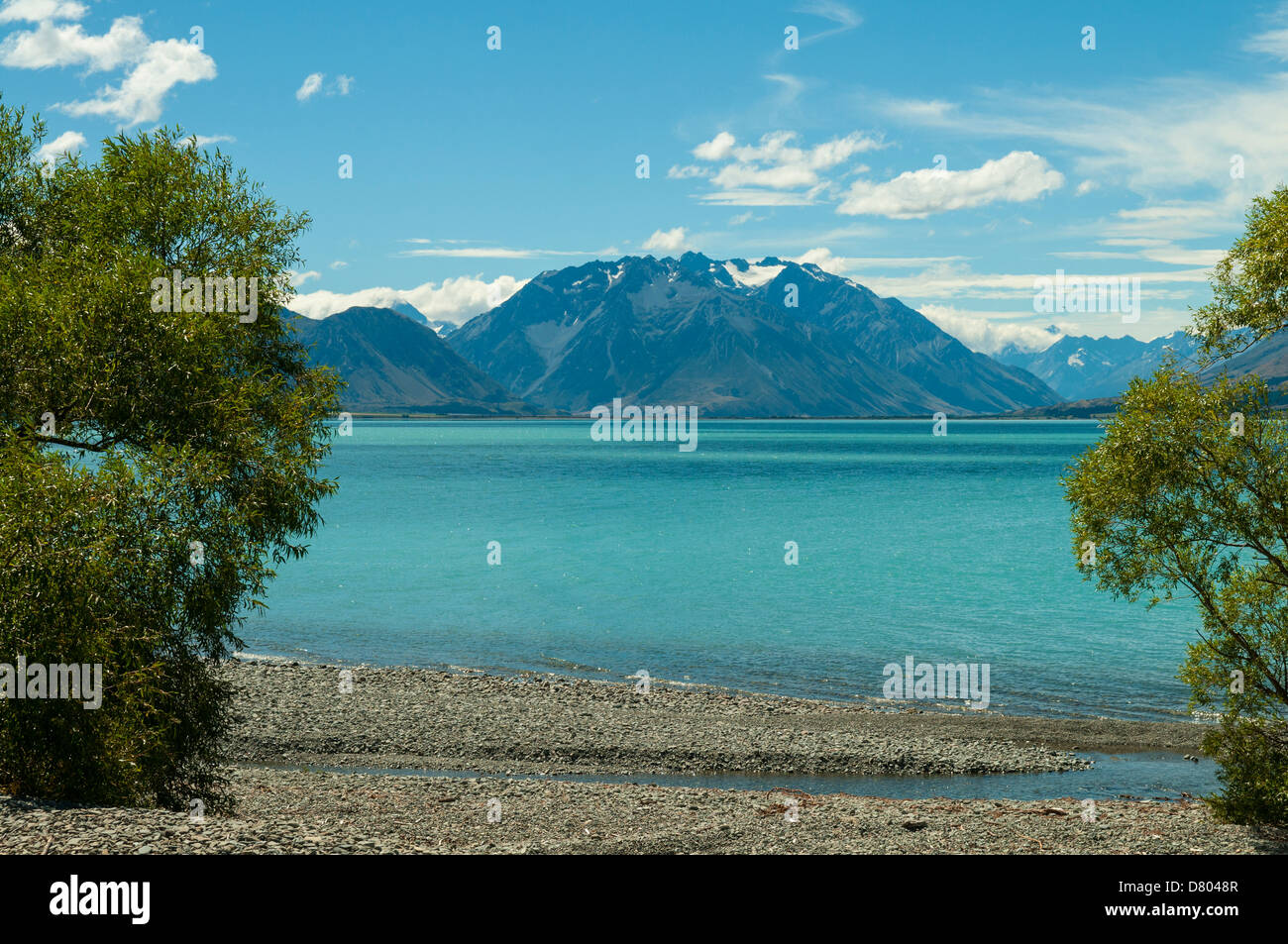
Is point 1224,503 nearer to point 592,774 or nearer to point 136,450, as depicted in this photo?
point 592,774

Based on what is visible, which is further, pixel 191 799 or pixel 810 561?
pixel 810 561

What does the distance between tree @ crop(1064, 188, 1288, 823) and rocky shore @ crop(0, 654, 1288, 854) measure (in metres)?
2.61

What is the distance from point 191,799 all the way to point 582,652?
32724 mm

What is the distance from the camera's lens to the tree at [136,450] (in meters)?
17.5

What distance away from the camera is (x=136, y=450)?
20266 millimetres

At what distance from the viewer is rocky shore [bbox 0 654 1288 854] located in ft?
69.4

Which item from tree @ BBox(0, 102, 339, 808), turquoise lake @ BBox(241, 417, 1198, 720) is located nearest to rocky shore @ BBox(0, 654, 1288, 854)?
tree @ BBox(0, 102, 339, 808)

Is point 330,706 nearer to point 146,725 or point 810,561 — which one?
point 146,725

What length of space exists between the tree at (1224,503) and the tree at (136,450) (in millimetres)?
19185

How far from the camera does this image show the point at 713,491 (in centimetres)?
17012

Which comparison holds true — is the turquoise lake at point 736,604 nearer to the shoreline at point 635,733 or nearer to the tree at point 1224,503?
the shoreline at point 635,733

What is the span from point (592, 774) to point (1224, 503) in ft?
69.5

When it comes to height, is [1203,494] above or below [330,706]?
above
